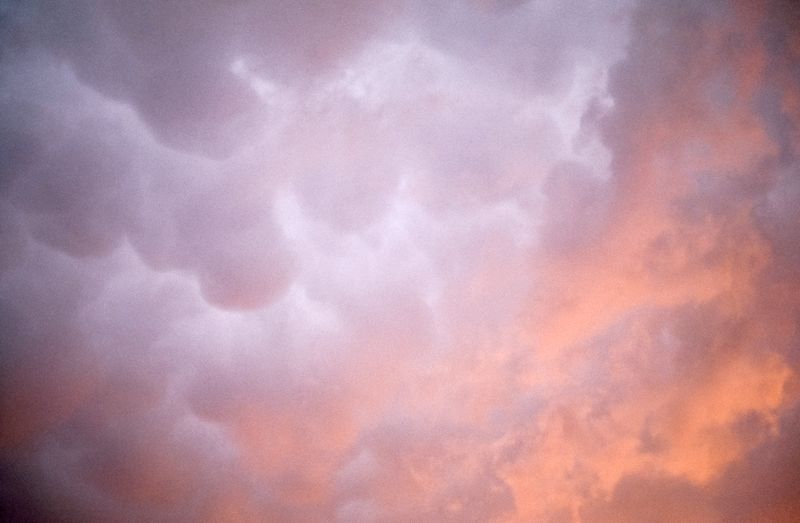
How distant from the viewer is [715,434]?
94.0 ft

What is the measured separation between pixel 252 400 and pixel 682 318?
92.8ft

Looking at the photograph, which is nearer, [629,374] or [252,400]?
[629,374]

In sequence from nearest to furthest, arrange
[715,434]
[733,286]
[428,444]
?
[733,286] → [715,434] → [428,444]

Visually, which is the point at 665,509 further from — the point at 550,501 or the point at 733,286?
the point at 733,286

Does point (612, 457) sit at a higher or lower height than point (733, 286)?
lower

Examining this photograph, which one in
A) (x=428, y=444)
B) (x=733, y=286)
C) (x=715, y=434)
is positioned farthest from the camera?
(x=428, y=444)

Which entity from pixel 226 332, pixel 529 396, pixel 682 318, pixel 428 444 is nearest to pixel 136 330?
pixel 226 332

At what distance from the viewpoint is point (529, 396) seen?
3081 cm

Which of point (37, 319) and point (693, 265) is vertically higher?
point (37, 319)

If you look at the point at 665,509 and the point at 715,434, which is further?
the point at 665,509

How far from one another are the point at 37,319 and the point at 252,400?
47.4 feet

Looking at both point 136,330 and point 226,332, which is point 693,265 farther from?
point 136,330

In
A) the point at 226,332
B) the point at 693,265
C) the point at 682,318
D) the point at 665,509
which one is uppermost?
the point at 226,332

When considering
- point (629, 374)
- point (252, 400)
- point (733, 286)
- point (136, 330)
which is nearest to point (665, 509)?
point (629, 374)
